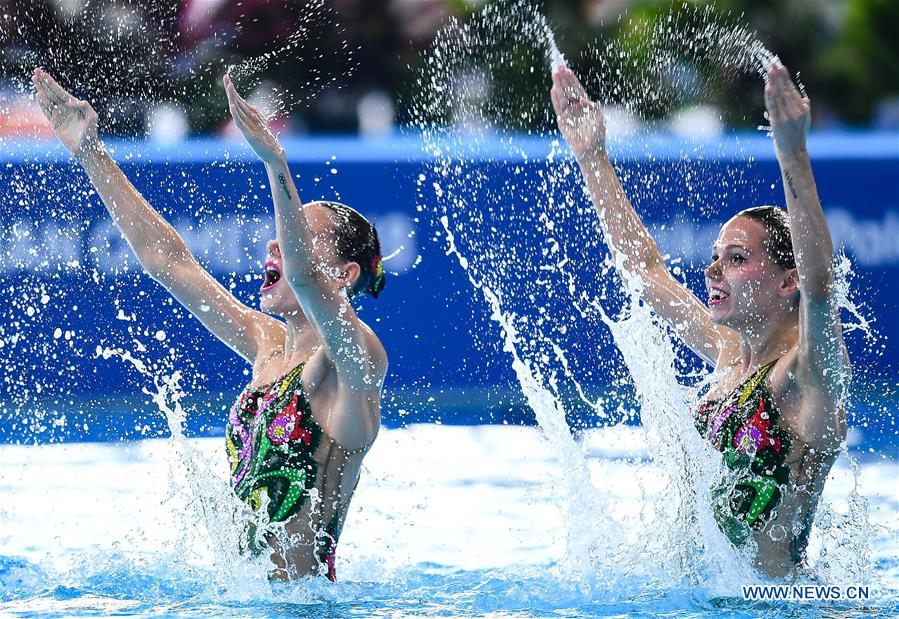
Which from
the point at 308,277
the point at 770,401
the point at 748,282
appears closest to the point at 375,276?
the point at 308,277

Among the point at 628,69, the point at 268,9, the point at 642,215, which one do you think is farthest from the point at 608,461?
the point at 628,69

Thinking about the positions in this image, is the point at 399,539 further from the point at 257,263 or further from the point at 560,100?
the point at 257,263

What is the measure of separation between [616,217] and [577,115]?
31cm

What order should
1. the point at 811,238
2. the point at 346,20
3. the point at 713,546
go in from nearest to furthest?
→ the point at 811,238
the point at 713,546
the point at 346,20

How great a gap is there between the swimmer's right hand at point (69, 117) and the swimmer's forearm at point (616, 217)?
4.48 feet

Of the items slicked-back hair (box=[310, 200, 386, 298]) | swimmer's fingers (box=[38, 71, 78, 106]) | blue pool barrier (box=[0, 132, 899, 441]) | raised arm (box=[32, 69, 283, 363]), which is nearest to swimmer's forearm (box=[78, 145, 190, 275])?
raised arm (box=[32, 69, 283, 363])

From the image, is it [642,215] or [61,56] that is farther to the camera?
[61,56]

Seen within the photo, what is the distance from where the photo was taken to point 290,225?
2959 millimetres

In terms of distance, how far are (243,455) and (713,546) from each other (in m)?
1.21

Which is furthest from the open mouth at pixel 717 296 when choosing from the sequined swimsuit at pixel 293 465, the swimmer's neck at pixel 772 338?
the sequined swimsuit at pixel 293 465

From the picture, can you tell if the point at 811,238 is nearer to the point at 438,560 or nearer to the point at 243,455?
the point at 243,455

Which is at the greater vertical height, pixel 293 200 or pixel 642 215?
pixel 642 215

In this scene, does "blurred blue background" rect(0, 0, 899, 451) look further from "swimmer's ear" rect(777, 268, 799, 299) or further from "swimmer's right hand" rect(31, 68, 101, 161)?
"swimmer's ear" rect(777, 268, 799, 299)

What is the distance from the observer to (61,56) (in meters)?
8.19
